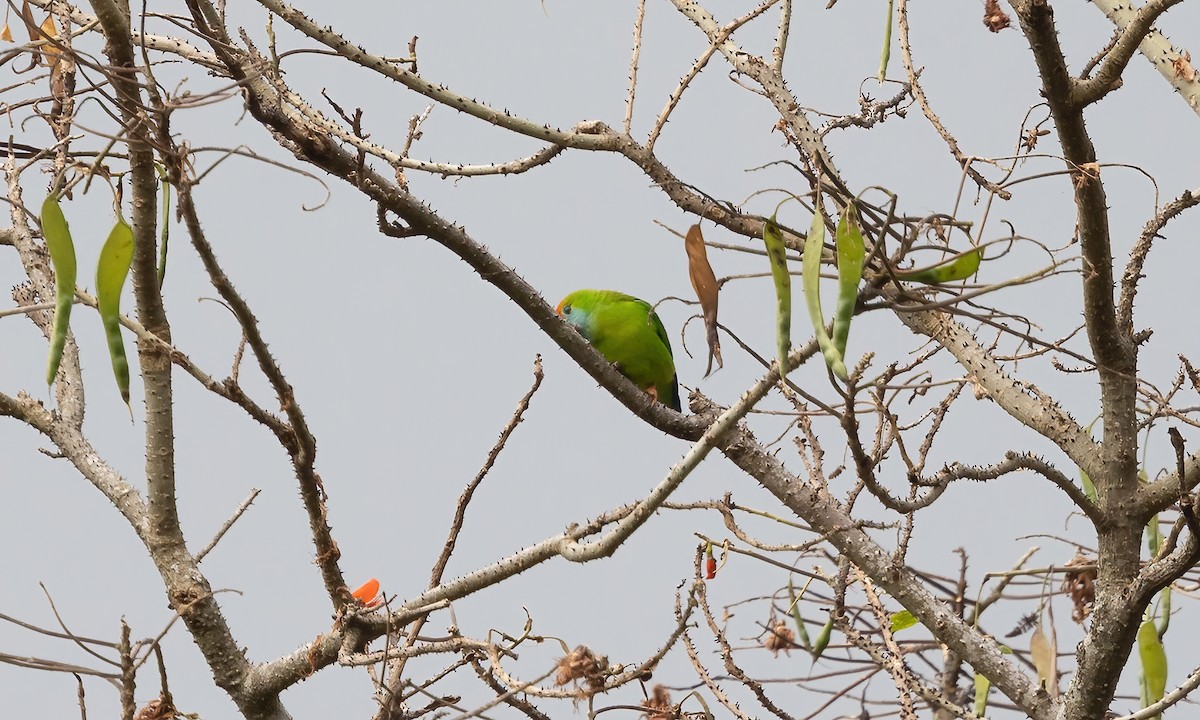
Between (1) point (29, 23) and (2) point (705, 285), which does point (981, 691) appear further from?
(1) point (29, 23)

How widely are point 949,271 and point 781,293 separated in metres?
0.29

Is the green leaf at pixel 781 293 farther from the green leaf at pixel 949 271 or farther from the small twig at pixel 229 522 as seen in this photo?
the small twig at pixel 229 522

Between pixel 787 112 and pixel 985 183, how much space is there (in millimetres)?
398

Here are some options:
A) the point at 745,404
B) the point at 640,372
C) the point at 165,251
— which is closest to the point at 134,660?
the point at 165,251

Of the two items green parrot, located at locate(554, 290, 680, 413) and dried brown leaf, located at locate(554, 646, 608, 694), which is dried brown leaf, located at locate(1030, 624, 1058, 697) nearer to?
dried brown leaf, located at locate(554, 646, 608, 694)

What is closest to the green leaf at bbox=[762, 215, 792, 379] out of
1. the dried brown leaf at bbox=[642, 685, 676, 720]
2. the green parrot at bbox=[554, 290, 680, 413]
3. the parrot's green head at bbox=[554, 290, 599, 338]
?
the dried brown leaf at bbox=[642, 685, 676, 720]

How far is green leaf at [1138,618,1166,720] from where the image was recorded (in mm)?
1743

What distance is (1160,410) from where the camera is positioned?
1.78m

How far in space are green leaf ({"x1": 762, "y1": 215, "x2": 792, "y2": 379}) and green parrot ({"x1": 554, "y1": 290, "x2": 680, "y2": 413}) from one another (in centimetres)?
187

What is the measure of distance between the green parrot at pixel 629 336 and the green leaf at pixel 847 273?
74.4 inches

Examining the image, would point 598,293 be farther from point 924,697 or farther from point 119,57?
point 119,57

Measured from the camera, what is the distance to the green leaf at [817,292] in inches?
36.9

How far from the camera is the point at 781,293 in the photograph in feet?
3.40

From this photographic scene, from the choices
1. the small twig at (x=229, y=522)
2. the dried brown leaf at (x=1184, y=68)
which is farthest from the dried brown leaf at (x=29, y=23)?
the dried brown leaf at (x=1184, y=68)
